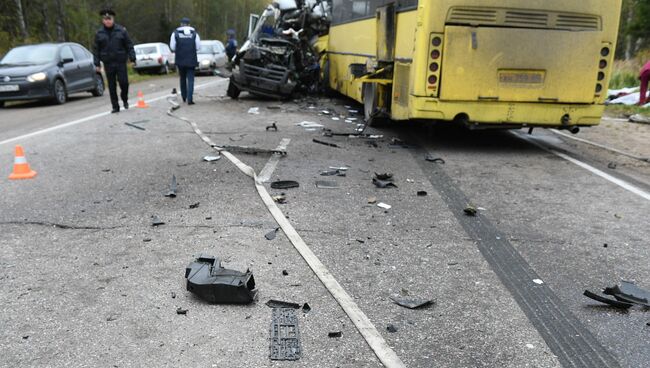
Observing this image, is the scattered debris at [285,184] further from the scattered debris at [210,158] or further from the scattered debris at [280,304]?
the scattered debris at [280,304]

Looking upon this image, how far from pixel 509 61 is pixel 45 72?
475 inches

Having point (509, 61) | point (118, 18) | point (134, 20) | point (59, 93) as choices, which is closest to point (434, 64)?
point (509, 61)

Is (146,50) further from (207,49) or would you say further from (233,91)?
(233,91)

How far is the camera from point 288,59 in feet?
46.7

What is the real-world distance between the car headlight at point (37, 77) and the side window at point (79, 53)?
5.78 feet

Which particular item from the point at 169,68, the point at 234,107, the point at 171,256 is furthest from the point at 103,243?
the point at 169,68

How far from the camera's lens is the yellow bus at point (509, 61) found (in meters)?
7.56

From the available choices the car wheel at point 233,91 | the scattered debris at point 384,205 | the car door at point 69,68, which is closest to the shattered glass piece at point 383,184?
the scattered debris at point 384,205

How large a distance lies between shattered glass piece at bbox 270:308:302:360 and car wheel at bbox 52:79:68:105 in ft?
44.7

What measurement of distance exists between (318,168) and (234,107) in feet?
23.1

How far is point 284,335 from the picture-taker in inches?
115

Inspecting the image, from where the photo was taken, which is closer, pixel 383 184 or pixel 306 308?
pixel 306 308

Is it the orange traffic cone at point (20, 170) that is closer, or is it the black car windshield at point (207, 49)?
the orange traffic cone at point (20, 170)

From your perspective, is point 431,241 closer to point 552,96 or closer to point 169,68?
point 552,96
